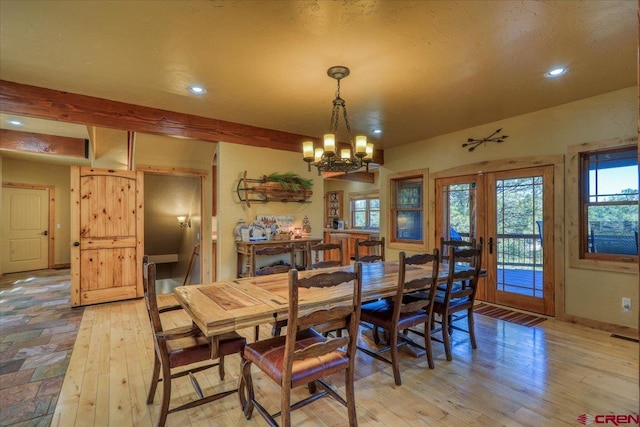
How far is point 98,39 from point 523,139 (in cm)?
474

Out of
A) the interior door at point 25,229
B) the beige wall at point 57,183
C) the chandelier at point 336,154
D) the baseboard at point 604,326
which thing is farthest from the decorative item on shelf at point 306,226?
the interior door at point 25,229

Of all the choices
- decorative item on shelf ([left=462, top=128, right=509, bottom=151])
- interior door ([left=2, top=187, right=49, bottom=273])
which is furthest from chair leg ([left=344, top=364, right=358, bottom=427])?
interior door ([left=2, top=187, right=49, bottom=273])

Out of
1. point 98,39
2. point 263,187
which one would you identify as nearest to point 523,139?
point 263,187

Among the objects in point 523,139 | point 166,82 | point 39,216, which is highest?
point 166,82

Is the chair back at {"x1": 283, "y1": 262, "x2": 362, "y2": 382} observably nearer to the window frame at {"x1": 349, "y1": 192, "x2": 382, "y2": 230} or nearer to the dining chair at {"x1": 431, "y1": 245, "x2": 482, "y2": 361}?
the dining chair at {"x1": 431, "y1": 245, "x2": 482, "y2": 361}

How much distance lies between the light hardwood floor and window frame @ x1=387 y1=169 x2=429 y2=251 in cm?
229

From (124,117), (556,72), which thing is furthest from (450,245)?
(124,117)

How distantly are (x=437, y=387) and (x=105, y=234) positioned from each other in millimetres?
4745

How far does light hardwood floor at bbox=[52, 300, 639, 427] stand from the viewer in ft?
6.44

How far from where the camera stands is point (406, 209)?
5.67 metres

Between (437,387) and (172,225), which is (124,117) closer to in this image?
(172,225)

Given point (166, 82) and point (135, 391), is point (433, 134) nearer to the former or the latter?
point (166, 82)

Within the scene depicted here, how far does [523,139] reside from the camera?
408 centimetres

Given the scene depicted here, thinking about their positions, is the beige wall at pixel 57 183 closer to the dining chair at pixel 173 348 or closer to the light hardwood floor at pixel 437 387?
the light hardwood floor at pixel 437 387
